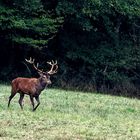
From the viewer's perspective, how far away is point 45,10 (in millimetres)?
34906

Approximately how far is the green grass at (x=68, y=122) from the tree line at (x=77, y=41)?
448 inches

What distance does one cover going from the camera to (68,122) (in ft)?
53.3

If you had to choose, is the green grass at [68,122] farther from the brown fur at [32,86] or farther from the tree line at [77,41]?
the tree line at [77,41]

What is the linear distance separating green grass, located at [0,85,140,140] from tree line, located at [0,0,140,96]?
11.4 meters

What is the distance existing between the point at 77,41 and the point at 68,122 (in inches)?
820

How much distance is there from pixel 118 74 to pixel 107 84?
852 mm

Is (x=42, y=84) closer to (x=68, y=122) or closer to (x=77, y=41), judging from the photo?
(x=68, y=122)

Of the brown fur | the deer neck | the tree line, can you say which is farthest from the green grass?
the tree line

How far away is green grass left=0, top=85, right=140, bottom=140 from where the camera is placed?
14.4m

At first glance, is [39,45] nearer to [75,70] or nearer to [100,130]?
[75,70]

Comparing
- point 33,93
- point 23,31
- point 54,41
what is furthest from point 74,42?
point 33,93

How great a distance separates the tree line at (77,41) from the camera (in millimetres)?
33500

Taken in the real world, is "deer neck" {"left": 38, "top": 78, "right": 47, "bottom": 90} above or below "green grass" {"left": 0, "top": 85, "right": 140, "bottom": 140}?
above

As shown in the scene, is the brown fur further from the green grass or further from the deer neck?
the green grass
